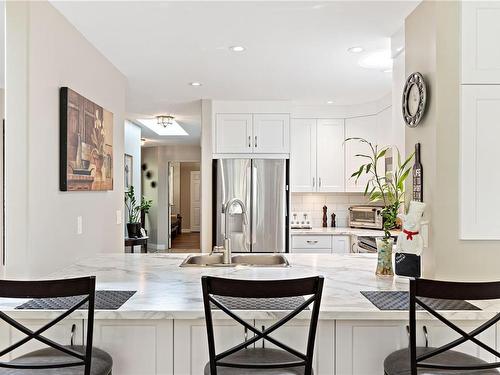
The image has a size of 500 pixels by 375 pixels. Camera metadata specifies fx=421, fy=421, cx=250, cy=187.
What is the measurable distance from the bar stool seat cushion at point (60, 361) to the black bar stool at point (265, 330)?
410 millimetres

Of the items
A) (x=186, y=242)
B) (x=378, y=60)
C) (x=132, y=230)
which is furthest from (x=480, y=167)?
(x=186, y=242)

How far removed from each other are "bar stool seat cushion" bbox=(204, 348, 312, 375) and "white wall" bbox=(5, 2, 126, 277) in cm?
120

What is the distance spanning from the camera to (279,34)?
2.83m

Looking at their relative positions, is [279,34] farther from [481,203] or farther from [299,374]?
[299,374]

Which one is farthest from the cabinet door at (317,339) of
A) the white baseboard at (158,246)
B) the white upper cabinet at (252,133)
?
the white baseboard at (158,246)

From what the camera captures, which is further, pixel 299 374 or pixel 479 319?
pixel 479 319

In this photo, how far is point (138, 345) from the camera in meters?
1.81

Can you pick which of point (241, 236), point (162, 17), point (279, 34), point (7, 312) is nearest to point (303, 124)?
point (241, 236)

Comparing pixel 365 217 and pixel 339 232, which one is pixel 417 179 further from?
pixel 365 217

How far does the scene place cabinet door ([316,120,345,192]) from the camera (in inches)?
209

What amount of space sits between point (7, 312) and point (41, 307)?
0.42 feet

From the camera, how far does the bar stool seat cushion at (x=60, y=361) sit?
5.06 feet

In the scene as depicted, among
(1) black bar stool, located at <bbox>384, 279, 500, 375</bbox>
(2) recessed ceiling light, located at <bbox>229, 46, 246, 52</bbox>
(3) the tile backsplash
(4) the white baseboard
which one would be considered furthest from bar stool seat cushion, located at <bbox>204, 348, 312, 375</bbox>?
(4) the white baseboard

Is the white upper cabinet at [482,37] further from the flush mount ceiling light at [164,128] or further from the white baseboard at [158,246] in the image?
the white baseboard at [158,246]
